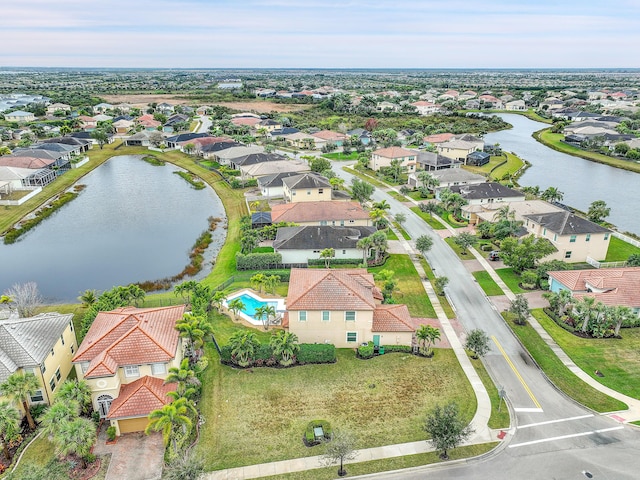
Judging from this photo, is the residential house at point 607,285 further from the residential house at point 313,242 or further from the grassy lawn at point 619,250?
the residential house at point 313,242

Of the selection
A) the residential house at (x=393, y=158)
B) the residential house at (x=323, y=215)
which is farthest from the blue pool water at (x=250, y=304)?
the residential house at (x=393, y=158)

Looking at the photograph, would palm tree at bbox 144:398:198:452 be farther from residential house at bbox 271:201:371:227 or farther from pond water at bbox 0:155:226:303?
residential house at bbox 271:201:371:227

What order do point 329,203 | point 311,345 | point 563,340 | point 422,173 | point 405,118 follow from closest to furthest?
point 311,345 < point 563,340 < point 329,203 < point 422,173 < point 405,118

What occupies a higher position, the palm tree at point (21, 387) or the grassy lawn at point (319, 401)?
the palm tree at point (21, 387)

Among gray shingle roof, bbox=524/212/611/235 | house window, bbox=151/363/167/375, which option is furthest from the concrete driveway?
gray shingle roof, bbox=524/212/611/235

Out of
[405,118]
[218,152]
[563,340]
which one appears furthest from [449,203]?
[405,118]

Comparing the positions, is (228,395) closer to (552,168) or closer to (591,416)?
(591,416)
